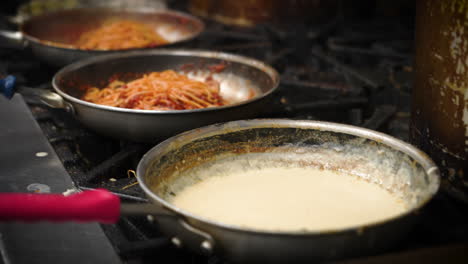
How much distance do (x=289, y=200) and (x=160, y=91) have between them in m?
0.64

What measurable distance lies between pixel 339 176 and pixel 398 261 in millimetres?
316

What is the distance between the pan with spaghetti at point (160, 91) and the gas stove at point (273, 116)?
0.28ft

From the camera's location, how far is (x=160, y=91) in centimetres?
148

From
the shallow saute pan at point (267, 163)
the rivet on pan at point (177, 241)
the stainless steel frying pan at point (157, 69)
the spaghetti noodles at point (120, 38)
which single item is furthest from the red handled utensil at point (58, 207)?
the spaghetti noodles at point (120, 38)

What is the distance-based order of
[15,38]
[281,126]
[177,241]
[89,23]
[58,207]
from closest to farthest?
[58,207] < [177,241] < [281,126] < [15,38] < [89,23]

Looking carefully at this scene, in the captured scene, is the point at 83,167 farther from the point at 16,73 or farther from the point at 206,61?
the point at 16,73

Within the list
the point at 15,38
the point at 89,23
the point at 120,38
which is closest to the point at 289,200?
the point at 120,38

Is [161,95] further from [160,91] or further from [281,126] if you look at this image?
[281,126]

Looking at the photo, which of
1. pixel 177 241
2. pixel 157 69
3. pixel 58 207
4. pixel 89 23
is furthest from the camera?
pixel 89 23

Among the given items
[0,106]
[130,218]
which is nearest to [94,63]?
[0,106]

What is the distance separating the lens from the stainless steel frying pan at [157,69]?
1.25 meters

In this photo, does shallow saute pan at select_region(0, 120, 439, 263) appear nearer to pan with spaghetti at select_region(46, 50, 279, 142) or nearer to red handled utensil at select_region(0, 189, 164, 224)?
red handled utensil at select_region(0, 189, 164, 224)

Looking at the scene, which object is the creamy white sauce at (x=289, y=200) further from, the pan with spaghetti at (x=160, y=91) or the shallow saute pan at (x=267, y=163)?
the pan with spaghetti at (x=160, y=91)

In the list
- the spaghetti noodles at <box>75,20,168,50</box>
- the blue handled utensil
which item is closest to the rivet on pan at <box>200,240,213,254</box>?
the blue handled utensil
